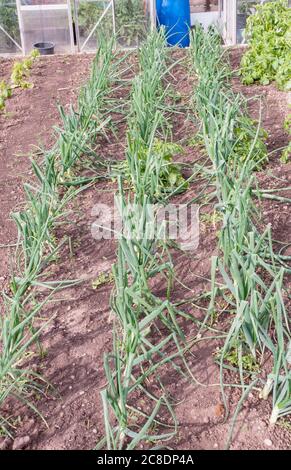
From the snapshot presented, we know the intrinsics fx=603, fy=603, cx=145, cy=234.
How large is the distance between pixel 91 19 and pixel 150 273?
16.7 ft

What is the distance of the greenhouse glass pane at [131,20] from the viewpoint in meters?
6.54

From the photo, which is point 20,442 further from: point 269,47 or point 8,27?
point 8,27

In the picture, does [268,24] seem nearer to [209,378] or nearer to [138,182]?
[138,182]

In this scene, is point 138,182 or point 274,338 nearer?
point 274,338

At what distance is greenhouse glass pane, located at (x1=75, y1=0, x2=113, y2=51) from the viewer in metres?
6.48

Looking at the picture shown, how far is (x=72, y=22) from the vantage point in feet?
21.5

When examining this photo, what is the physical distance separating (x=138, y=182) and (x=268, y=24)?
2810 mm

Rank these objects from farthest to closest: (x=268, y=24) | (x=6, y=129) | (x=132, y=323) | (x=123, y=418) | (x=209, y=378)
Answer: (x=268, y=24) < (x=6, y=129) < (x=209, y=378) < (x=132, y=323) < (x=123, y=418)

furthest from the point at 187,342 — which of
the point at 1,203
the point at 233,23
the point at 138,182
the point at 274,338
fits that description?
the point at 233,23

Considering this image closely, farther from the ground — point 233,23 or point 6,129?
point 233,23

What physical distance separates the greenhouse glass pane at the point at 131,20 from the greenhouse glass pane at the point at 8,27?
110cm

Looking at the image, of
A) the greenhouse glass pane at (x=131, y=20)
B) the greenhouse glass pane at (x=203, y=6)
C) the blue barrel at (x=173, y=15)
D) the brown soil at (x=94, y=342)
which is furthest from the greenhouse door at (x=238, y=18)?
the brown soil at (x=94, y=342)

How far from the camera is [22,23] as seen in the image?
258 inches
